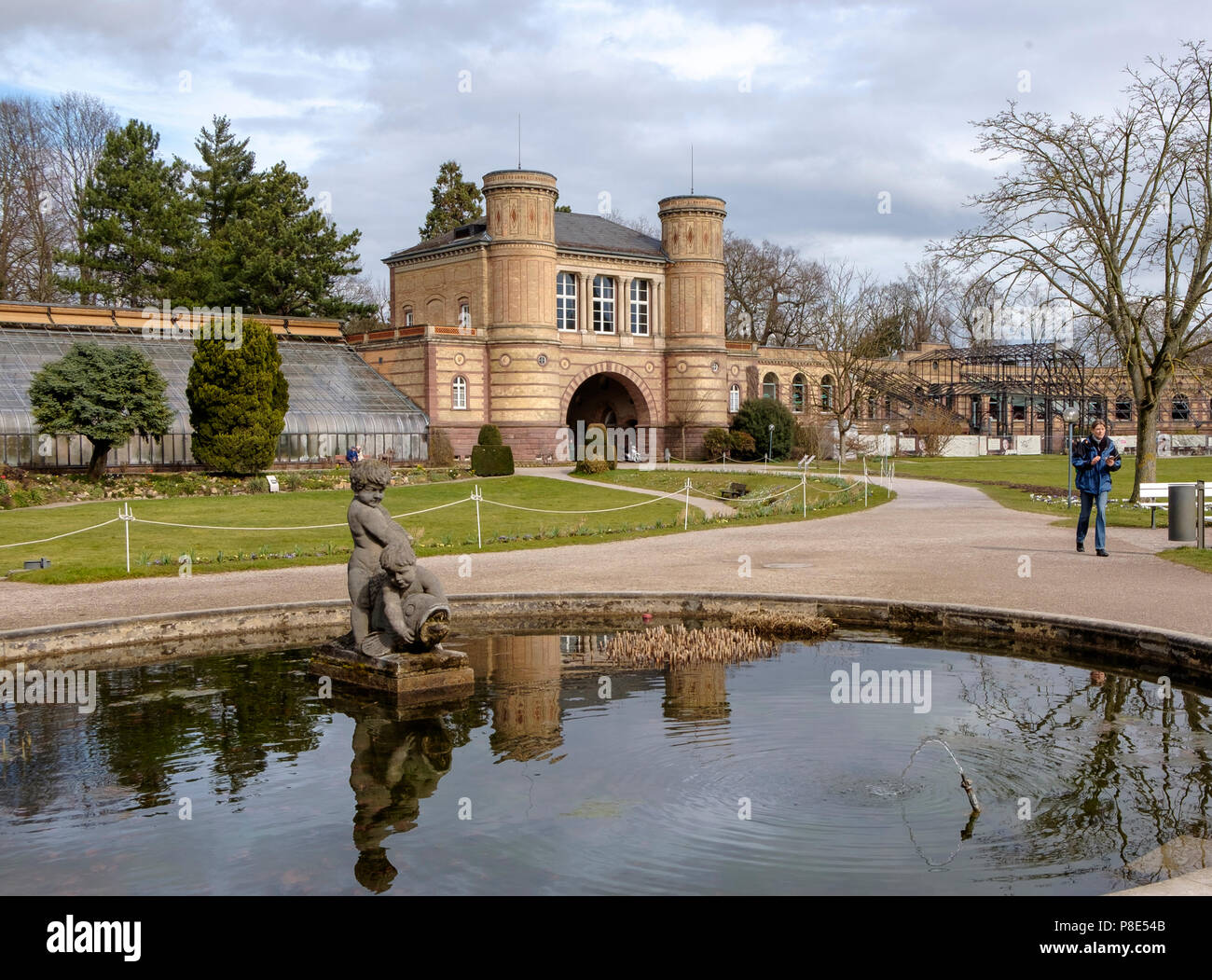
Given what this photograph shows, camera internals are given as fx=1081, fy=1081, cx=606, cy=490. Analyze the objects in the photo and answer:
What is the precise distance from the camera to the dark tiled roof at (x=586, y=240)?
4891 cm

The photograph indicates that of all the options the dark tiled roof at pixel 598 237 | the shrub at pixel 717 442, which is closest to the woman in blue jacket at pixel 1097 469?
the shrub at pixel 717 442

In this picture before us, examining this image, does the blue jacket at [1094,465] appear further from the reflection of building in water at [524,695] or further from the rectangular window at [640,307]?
the rectangular window at [640,307]

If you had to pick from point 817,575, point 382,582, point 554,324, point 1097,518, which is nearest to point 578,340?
point 554,324

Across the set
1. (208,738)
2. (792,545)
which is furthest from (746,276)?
(208,738)

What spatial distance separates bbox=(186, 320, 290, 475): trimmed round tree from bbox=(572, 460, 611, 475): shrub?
36.8 ft

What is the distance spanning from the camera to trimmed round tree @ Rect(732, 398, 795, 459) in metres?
49.7

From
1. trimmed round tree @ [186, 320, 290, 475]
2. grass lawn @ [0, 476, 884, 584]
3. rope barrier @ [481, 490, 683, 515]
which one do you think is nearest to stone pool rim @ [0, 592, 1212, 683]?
grass lawn @ [0, 476, 884, 584]

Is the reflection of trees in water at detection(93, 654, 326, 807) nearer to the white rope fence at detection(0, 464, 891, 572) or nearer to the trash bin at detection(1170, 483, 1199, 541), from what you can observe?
the white rope fence at detection(0, 464, 891, 572)

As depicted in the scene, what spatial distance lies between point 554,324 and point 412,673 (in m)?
38.5

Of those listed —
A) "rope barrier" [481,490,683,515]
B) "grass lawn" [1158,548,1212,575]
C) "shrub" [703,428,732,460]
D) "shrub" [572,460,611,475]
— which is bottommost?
"grass lawn" [1158,548,1212,575]

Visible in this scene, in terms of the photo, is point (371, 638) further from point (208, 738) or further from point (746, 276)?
point (746, 276)

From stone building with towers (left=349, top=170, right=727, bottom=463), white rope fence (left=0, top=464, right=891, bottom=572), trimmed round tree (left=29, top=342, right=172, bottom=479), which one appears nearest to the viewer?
white rope fence (left=0, top=464, right=891, bottom=572)
